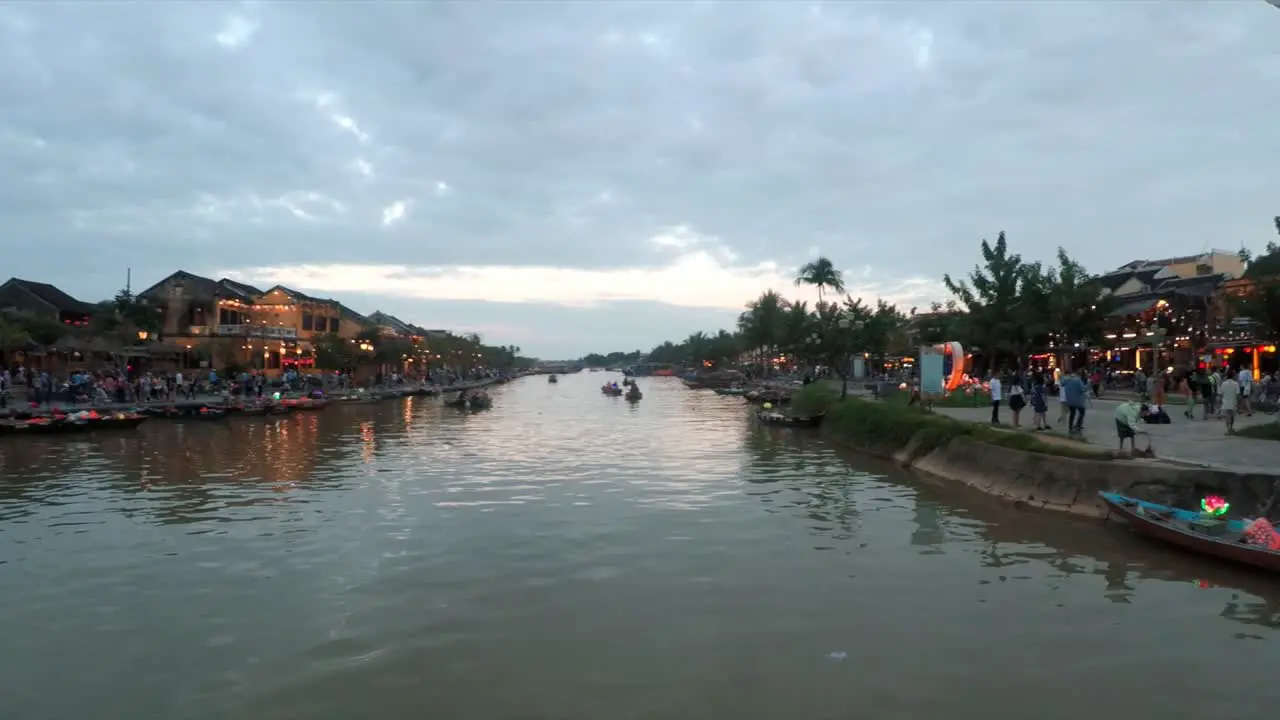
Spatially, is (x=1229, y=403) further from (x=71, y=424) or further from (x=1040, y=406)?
(x=71, y=424)

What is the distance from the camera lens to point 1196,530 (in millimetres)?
13820

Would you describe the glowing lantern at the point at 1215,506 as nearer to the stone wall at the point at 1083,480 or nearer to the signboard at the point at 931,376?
the stone wall at the point at 1083,480

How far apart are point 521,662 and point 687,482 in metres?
13.3

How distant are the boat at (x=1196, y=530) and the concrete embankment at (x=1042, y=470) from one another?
811 mm

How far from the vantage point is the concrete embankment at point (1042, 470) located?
15148 mm

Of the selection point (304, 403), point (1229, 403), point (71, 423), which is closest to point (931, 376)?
point (1229, 403)

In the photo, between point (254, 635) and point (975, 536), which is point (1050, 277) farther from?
point (254, 635)

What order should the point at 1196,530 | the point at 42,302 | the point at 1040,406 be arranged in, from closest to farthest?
the point at 1196,530, the point at 1040,406, the point at 42,302

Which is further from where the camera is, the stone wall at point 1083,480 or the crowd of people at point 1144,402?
the crowd of people at point 1144,402

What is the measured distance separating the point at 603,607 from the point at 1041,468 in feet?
38.9

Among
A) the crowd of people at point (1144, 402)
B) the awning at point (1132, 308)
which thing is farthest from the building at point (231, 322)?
the awning at point (1132, 308)

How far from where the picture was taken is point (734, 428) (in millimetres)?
40469

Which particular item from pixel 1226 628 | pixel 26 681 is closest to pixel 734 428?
pixel 1226 628

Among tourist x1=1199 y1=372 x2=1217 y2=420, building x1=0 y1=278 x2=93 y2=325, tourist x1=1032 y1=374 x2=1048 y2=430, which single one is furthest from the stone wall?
building x1=0 y1=278 x2=93 y2=325
